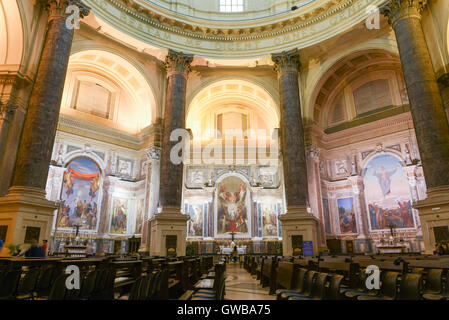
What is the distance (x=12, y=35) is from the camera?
1132 centimetres

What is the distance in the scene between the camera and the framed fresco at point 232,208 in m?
20.1

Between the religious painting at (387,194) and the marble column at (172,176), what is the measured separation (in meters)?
10.4

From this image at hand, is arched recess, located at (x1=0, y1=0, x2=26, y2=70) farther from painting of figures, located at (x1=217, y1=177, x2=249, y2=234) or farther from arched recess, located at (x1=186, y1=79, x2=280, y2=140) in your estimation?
painting of figures, located at (x1=217, y1=177, x2=249, y2=234)

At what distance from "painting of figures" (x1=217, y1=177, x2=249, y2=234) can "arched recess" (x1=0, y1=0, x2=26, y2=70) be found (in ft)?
44.5

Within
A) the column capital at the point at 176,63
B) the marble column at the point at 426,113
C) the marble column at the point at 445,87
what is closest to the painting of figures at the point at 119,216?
the column capital at the point at 176,63

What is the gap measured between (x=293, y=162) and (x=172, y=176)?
221 inches

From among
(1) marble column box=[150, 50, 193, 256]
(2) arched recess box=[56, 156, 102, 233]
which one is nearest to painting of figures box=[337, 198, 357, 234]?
(1) marble column box=[150, 50, 193, 256]

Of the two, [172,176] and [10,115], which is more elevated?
[10,115]

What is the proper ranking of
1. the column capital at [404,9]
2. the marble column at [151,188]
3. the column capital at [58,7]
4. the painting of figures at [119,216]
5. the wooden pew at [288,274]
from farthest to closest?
the painting of figures at [119,216] < the marble column at [151,188] < the column capital at [404,9] < the column capital at [58,7] < the wooden pew at [288,274]

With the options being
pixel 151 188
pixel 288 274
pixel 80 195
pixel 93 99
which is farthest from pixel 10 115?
pixel 288 274

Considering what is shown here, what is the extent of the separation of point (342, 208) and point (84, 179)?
14.9m

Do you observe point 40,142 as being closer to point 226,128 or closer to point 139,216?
point 139,216

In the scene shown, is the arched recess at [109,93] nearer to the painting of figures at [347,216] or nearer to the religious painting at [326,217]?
the religious painting at [326,217]
